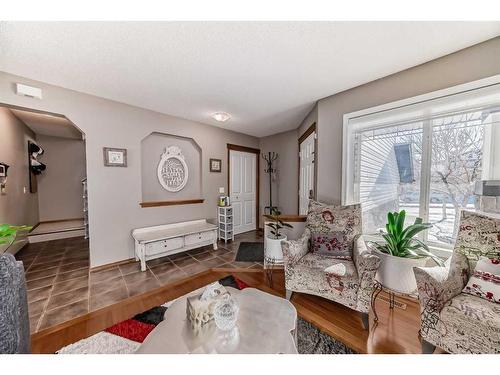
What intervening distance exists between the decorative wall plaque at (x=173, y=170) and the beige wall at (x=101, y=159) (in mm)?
341

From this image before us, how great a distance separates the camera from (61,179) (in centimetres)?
441

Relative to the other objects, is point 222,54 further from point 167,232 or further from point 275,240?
point 167,232

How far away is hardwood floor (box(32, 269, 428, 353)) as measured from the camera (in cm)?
137

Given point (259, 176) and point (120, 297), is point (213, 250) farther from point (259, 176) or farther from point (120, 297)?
point (259, 176)

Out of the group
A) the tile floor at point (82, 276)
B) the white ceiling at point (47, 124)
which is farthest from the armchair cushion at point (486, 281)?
the white ceiling at point (47, 124)

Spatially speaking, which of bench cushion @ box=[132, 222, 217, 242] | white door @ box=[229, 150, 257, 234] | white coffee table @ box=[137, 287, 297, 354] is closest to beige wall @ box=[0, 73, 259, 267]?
bench cushion @ box=[132, 222, 217, 242]

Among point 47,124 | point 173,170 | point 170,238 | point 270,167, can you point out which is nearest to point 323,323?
point 170,238

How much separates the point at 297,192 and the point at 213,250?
2.08 meters

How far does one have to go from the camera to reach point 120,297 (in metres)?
1.96

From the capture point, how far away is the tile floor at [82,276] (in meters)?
1.79

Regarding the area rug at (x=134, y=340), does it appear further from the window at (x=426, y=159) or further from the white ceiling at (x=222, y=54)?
the white ceiling at (x=222, y=54)

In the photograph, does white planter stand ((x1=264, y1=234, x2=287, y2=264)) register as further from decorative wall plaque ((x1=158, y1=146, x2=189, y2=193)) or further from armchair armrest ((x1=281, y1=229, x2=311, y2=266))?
decorative wall plaque ((x1=158, y1=146, x2=189, y2=193))

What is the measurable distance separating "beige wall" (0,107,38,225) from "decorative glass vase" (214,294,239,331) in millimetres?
3535

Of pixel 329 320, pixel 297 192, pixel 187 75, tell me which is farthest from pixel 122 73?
pixel 297 192
